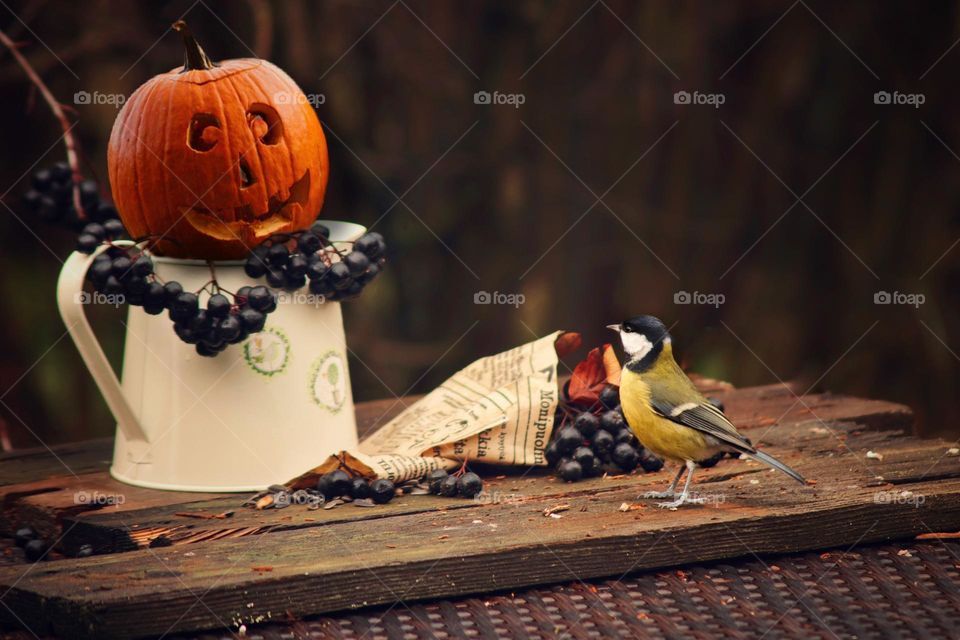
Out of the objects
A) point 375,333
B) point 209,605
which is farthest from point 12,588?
point 375,333

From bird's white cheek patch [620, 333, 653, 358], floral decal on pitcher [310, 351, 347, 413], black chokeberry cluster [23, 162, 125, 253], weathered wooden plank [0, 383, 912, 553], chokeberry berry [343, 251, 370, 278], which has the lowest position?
weathered wooden plank [0, 383, 912, 553]

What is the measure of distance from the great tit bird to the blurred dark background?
1610 mm

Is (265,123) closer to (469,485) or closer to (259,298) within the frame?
(259,298)

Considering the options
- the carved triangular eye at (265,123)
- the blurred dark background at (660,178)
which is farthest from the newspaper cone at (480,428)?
the blurred dark background at (660,178)

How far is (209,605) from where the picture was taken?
1.51 metres

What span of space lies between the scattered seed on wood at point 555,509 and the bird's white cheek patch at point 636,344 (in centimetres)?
27

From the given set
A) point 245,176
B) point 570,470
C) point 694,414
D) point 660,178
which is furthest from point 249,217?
point 660,178

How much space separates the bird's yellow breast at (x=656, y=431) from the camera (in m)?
1.90

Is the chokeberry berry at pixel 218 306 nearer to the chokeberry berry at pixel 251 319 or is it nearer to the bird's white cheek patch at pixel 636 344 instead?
the chokeberry berry at pixel 251 319

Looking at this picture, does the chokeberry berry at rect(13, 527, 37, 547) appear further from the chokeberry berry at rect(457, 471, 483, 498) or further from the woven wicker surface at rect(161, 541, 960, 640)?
the chokeberry berry at rect(457, 471, 483, 498)

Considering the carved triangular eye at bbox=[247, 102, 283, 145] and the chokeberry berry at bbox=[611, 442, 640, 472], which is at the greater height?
the carved triangular eye at bbox=[247, 102, 283, 145]

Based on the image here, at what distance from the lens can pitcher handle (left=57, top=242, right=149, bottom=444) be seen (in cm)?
197

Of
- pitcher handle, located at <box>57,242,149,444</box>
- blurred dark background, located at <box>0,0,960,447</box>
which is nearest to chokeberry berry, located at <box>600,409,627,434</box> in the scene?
pitcher handle, located at <box>57,242,149,444</box>

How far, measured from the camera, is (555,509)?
6.13 ft
